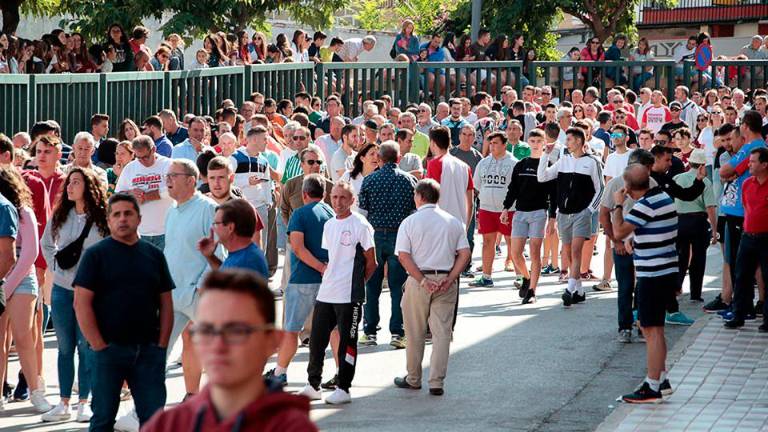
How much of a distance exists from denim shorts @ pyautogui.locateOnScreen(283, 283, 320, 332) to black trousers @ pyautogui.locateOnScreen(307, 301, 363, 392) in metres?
0.30

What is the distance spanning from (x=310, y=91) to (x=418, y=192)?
13960 mm

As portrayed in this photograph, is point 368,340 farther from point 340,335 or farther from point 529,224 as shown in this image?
point 529,224

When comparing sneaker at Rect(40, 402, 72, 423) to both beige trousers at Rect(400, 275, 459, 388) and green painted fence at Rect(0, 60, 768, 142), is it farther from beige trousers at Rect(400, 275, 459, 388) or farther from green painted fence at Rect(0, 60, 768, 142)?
green painted fence at Rect(0, 60, 768, 142)

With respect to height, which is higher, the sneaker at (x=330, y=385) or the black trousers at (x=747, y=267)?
the black trousers at (x=747, y=267)

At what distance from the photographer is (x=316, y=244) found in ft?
35.5

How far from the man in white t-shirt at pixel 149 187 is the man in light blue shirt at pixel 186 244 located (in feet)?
7.08

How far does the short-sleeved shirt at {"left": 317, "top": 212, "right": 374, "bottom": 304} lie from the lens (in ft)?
34.3

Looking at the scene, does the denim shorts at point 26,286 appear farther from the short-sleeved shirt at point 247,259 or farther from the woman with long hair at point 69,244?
the short-sleeved shirt at point 247,259

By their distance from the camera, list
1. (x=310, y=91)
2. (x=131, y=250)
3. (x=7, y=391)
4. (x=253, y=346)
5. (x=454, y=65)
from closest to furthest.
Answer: (x=253, y=346) → (x=131, y=250) → (x=7, y=391) → (x=310, y=91) → (x=454, y=65)

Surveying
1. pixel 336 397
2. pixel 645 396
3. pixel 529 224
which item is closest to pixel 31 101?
pixel 529 224

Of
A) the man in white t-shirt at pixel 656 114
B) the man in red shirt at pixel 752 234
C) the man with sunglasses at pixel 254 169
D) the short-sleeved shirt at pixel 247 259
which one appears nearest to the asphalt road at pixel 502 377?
the man in red shirt at pixel 752 234

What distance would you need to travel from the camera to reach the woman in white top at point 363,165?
46.5ft

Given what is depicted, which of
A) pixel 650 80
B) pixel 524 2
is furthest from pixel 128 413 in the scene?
pixel 524 2

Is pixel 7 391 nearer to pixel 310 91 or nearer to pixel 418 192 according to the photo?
pixel 418 192
